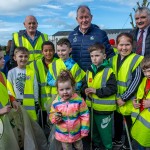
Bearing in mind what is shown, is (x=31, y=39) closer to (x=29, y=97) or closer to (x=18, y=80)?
(x=18, y=80)

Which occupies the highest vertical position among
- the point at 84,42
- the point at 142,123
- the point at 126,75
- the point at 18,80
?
the point at 84,42

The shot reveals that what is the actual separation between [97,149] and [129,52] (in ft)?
5.74

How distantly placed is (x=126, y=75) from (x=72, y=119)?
116cm

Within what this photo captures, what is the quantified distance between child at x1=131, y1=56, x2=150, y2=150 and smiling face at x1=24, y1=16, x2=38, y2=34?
Answer: 270 centimetres

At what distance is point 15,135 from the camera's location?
4.04 m

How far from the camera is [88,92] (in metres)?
4.31

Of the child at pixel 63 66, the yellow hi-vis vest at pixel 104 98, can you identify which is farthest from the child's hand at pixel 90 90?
the child at pixel 63 66

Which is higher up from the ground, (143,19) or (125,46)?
(143,19)

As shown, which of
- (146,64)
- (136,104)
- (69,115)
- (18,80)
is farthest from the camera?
(18,80)

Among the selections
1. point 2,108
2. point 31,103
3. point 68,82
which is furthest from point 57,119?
point 31,103

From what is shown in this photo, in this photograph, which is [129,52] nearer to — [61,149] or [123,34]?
[123,34]

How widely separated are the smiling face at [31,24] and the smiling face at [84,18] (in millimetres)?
1158

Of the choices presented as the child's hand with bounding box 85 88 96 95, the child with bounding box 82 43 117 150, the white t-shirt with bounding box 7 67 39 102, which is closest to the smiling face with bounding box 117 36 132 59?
the child with bounding box 82 43 117 150

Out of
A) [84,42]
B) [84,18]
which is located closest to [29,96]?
[84,42]
